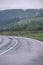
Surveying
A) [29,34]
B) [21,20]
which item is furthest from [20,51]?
[21,20]

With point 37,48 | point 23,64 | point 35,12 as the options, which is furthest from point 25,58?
point 35,12

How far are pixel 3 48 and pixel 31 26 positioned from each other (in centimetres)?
105

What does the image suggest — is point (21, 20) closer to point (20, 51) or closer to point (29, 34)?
point (29, 34)

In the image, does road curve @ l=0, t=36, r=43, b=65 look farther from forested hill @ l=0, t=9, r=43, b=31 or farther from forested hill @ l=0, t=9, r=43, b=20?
forested hill @ l=0, t=9, r=43, b=20

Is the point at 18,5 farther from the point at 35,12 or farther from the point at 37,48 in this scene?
the point at 37,48

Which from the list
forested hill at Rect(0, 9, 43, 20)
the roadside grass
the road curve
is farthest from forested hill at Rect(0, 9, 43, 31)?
the road curve

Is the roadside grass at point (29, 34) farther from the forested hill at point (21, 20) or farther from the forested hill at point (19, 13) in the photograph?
the forested hill at point (19, 13)

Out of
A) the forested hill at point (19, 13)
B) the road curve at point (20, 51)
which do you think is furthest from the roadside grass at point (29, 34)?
the forested hill at point (19, 13)

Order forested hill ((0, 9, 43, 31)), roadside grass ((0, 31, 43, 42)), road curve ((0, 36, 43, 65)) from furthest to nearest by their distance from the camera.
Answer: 1. forested hill ((0, 9, 43, 31))
2. roadside grass ((0, 31, 43, 42))
3. road curve ((0, 36, 43, 65))

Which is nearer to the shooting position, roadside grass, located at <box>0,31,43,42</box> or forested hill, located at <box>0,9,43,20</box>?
roadside grass, located at <box>0,31,43,42</box>

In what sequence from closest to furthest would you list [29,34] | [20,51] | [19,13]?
[20,51] → [29,34] → [19,13]

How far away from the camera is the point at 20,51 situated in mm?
5098

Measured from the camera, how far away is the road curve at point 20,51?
13.8 ft

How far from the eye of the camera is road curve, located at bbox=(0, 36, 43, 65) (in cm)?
422
